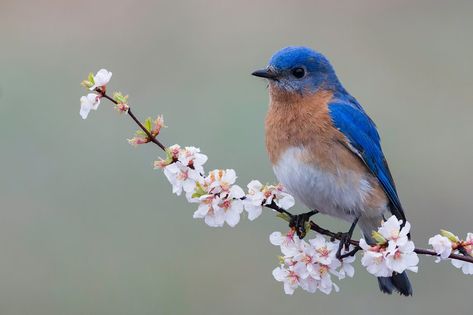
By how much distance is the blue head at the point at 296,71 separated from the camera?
4383 mm

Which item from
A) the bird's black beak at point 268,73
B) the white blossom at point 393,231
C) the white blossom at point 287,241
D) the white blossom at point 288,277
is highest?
the bird's black beak at point 268,73

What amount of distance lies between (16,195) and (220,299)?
213cm

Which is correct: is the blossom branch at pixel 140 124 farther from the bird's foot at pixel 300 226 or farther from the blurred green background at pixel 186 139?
the blurred green background at pixel 186 139

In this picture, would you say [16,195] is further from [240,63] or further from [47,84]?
[240,63]

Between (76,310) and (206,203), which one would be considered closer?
(206,203)

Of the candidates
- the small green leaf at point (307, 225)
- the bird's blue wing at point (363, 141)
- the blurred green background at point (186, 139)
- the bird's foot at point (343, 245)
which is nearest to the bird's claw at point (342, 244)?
the bird's foot at point (343, 245)

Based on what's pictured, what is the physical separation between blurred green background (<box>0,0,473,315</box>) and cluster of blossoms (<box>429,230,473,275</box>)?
3.67 m

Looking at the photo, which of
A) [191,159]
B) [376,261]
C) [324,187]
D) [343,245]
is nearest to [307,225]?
[343,245]

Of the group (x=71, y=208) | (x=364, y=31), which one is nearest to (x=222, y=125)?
(x=71, y=208)

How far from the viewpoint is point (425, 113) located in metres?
10.4

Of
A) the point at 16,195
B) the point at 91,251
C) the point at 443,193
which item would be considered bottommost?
the point at 443,193

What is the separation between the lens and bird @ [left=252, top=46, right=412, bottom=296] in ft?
13.7

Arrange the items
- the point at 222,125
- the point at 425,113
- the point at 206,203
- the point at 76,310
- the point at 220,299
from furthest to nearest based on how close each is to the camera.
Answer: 1. the point at 425,113
2. the point at 222,125
3. the point at 220,299
4. the point at 76,310
5. the point at 206,203

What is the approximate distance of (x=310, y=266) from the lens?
3.46m
